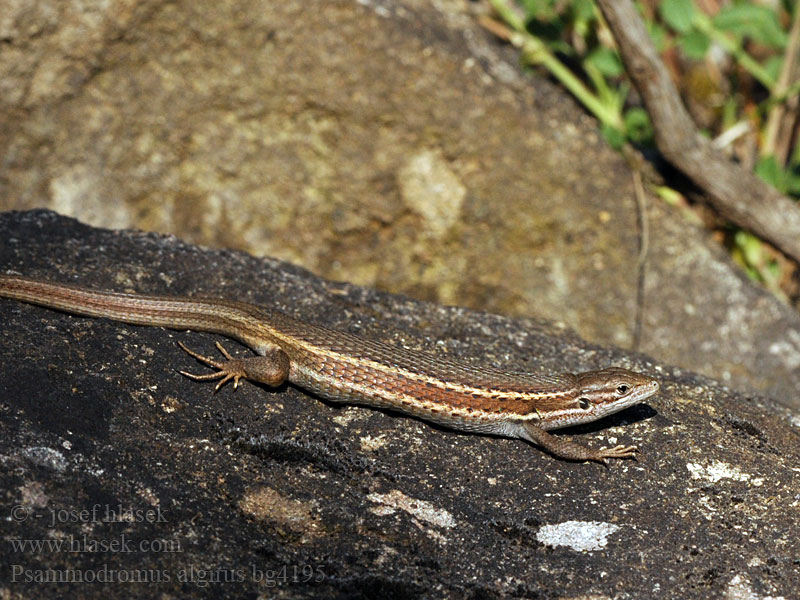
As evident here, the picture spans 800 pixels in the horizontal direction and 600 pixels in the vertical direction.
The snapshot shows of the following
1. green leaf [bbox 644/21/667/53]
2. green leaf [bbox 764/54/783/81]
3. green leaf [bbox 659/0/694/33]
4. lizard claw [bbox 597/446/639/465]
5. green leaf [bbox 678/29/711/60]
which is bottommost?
lizard claw [bbox 597/446/639/465]

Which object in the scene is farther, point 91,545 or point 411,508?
point 411,508

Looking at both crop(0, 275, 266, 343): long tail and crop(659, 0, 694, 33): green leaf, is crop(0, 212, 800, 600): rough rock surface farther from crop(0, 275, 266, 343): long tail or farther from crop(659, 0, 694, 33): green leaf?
crop(659, 0, 694, 33): green leaf

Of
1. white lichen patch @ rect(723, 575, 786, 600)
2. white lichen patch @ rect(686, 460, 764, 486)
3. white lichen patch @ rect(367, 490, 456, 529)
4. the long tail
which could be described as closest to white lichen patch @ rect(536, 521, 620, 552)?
white lichen patch @ rect(367, 490, 456, 529)

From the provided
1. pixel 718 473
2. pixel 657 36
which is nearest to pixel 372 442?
pixel 718 473

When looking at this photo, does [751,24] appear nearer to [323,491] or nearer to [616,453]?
[616,453]

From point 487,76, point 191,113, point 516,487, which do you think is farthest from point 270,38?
point 516,487

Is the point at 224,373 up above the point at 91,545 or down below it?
below

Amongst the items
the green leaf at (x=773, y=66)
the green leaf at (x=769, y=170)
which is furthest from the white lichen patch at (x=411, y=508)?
the green leaf at (x=773, y=66)
